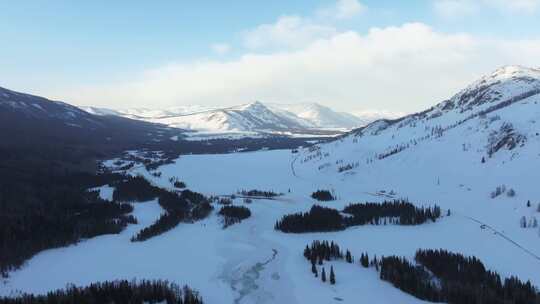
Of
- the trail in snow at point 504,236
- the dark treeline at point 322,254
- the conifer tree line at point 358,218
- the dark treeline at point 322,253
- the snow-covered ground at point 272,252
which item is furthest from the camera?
the conifer tree line at point 358,218

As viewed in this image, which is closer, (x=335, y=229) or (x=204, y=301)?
(x=204, y=301)

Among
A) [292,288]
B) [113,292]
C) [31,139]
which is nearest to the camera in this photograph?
[113,292]

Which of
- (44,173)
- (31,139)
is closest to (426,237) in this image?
(44,173)

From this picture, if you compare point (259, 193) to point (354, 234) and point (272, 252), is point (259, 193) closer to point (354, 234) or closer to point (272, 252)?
point (354, 234)

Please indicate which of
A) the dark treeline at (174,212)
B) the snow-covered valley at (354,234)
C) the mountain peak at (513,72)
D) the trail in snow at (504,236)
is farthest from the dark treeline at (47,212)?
the mountain peak at (513,72)

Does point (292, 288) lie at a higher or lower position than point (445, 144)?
lower

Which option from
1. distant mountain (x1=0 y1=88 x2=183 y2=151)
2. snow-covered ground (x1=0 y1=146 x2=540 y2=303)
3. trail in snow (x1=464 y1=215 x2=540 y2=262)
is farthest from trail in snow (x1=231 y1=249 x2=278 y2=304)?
distant mountain (x1=0 y1=88 x2=183 y2=151)

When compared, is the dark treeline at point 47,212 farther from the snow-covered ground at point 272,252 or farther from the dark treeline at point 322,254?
the dark treeline at point 322,254

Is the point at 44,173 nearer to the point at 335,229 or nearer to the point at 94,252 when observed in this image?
the point at 94,252
